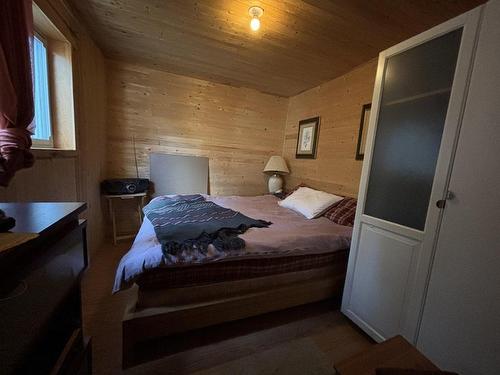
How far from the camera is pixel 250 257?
1.41 m

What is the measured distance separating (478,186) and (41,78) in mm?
2940

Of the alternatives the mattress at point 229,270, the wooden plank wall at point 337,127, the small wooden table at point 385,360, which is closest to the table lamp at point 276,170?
the wooden plank wall at point 337,127

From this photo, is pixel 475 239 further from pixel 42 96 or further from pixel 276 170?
pixel 42 96

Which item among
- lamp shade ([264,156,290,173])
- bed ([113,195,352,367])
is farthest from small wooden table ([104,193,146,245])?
lamp shade ([264,156,290,173])

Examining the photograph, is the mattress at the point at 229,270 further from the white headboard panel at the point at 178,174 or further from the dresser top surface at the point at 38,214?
the white headboard panel at the point at 178,174

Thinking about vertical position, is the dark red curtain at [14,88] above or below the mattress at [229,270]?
above

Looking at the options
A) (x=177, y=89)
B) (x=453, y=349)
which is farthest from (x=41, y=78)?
(x=453, y=349)

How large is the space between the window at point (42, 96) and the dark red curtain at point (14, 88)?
3.34 feet

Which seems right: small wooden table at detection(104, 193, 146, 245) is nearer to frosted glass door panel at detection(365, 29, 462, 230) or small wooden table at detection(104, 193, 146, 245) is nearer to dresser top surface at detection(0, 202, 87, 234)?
dresser top surface at detection(0, 202, 87, 234)

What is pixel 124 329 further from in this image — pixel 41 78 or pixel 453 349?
pixel 41 78

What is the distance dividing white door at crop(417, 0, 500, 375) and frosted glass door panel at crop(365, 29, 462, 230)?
0.39 feet

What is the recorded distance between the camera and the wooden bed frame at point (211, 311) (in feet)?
3.88

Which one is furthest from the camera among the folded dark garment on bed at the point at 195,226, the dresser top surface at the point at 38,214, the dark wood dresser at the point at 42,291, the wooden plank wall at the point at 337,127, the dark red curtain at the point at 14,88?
the wooden plank wall at the point at 337,127

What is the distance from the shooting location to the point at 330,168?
2.78 meters
